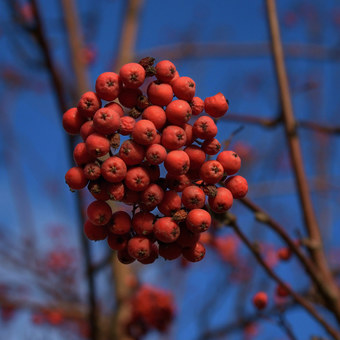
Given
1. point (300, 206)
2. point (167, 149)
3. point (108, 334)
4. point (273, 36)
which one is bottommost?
point (108, 334)

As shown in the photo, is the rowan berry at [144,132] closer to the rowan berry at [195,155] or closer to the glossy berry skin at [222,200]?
the rowan berry at [195,155]

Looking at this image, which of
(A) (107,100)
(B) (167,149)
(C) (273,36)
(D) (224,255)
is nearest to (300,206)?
(C) (273,36)

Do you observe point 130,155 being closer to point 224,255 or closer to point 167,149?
point 167,149

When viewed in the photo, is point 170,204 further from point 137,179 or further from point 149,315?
point 149,315

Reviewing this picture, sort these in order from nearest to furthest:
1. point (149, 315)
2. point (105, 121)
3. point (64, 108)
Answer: point (105, 121) → point (64, 108) → point (149, 315)

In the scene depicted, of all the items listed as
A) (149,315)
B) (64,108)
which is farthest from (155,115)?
(149,315)

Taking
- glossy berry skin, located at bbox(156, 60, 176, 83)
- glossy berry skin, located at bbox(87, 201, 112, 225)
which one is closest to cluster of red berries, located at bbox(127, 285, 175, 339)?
glossy berry skin, located at bbox(87, 201, 112, 225)
